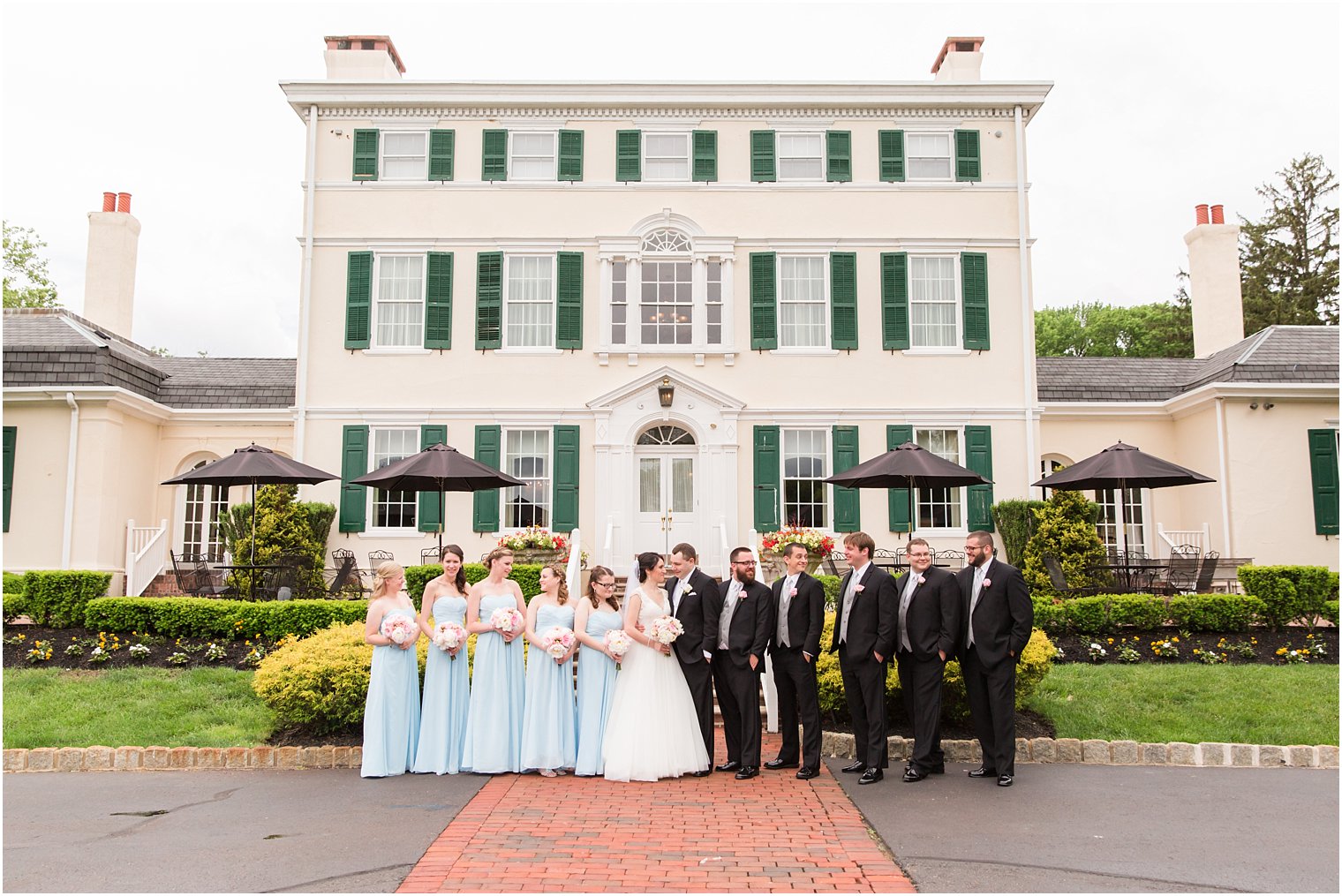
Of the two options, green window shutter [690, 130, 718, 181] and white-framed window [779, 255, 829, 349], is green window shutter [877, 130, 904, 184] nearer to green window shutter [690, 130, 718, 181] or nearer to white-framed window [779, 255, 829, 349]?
white-framed window [779, 255, 829, 349]

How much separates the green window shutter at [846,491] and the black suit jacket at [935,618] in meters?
9.45

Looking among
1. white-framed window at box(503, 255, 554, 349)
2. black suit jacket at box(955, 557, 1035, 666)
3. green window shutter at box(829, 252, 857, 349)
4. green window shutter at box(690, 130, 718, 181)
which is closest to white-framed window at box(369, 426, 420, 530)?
white-framed window at box(503, 255, 554, 349)

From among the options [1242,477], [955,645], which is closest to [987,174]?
[1242,477]

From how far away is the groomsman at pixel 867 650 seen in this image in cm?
801

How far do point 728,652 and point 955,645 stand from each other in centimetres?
175

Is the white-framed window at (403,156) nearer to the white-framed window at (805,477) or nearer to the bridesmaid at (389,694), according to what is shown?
the white-framed window at (805,477)

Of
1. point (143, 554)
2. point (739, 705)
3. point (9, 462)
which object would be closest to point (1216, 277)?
point (739, 705)

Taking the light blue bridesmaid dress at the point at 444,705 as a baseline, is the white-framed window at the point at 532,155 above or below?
above

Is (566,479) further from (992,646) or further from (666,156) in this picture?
(992,646)

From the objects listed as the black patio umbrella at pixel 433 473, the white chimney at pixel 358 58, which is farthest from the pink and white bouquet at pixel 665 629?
the white chimney at pixel 358 58

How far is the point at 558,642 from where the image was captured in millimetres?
8266

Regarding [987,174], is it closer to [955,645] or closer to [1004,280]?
[1004,280]

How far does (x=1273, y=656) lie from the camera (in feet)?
39.7

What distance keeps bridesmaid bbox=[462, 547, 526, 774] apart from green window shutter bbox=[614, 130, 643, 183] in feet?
37.3
